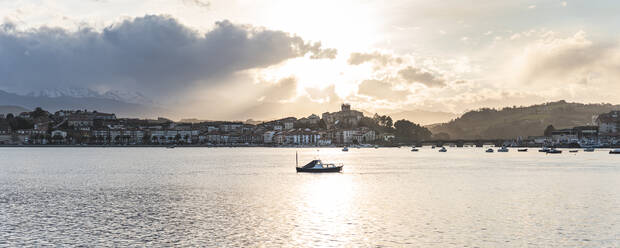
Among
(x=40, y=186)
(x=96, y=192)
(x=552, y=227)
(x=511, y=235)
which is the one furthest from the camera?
(x=40, y=186)

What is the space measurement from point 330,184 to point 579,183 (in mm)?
23699

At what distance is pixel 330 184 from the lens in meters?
52.9

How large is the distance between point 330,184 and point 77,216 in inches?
1027

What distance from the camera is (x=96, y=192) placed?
149ft

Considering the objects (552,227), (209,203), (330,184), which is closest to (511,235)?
(552,227)

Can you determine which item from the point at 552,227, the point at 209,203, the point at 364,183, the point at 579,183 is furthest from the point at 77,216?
the point at 579,183

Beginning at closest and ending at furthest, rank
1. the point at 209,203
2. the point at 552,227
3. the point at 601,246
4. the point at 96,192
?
the point at 601,246
the point at 552,227
the point at 209,203
the point at 96,192

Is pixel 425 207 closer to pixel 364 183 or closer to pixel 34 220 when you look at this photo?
pixel 364 183

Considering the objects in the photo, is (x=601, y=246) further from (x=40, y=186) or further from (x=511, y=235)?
(x=40, y=186)

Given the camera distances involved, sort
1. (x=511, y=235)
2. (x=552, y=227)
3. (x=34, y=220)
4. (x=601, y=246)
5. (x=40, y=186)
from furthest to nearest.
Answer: (x=40, y=186)
(x=34, y=220)
(x=552, y=227)
(x=511, y=235)
(x=601, y=246)

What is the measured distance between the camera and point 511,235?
84.2ft

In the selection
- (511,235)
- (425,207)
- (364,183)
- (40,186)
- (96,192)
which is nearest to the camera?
(511,235)

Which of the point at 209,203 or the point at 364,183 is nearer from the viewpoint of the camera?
the point at 209,203

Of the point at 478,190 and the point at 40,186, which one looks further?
the point at 40,186
